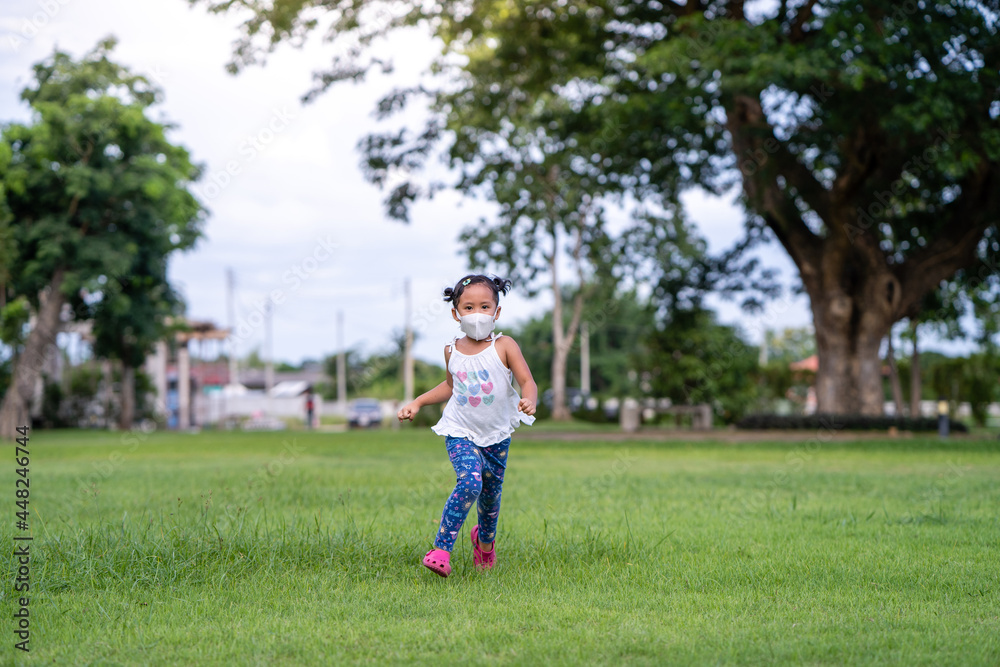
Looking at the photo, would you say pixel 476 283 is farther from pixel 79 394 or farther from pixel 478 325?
pixel 79 394

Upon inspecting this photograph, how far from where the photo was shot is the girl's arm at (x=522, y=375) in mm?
4848

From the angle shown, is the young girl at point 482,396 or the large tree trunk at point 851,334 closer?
the young girl at point 482,396

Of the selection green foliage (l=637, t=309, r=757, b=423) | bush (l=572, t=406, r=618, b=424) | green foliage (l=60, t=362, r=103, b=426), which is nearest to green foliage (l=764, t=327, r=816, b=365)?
bush (l=572, t=406, r=618, b=424)

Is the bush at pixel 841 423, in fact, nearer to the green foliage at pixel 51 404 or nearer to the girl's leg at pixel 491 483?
the girl's leg at pixel 491 483

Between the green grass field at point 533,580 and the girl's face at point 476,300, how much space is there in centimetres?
141

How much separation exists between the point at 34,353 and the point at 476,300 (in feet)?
89.7

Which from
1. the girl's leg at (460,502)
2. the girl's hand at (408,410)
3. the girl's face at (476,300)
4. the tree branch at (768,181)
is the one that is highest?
the tree branch at (768,181)

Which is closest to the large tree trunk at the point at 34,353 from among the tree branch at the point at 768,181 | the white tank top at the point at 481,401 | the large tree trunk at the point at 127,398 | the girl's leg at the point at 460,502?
the large tree trunk at the point at 127,398

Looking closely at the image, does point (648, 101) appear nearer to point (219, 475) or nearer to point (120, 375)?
point (219, 475)

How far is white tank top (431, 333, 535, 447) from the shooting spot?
5027 millimetres

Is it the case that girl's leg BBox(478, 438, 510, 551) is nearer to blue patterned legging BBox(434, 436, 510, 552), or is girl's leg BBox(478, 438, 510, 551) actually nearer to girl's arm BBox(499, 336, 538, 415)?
blue patterned legging BBox(434, 436, 510, 552)

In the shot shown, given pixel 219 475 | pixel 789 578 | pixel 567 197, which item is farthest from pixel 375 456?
pixel 789 578

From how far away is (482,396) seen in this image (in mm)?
5023

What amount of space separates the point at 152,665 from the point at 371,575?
1.69m
